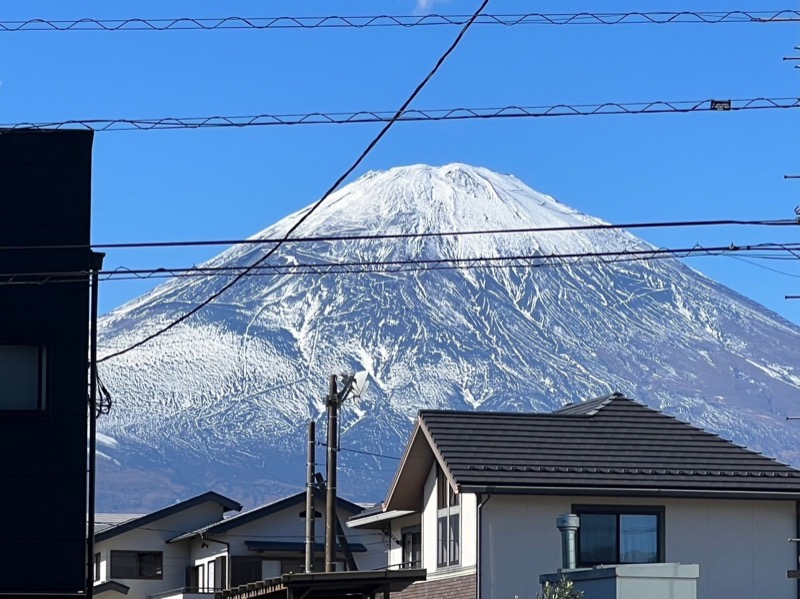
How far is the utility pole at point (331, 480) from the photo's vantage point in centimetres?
3058

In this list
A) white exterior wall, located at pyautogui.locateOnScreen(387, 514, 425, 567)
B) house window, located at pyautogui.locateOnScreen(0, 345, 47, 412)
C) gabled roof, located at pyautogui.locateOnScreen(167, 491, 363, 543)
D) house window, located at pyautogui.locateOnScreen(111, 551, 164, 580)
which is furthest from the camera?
house window, located at pyautogui.locateOnScreen(111, 551, 164, 580)

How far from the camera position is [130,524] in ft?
187

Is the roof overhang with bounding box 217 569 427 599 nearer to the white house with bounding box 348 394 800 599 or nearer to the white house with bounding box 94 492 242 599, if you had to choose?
the white house with bounding box 348 394 800 599

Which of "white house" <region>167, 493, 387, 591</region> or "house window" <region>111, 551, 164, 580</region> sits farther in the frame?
"house window" <region>111, 551, 164, 580</region>

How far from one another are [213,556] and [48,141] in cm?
3344

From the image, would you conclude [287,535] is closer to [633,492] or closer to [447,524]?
[447,524]

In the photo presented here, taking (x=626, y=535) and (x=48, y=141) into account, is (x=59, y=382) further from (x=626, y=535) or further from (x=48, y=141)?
(x=626, y=535)

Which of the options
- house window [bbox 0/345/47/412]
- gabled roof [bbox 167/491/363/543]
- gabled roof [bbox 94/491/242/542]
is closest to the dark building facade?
house window [bbox 0/345/47/412]

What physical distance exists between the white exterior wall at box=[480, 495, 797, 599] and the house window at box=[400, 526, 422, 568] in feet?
14.8

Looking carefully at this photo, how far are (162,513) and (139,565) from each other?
6.55 ft

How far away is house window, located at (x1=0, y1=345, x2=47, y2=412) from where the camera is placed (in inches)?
838

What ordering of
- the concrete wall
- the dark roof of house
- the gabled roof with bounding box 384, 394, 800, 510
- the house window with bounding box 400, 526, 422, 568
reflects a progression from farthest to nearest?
the dark roof of house, the concrete wall, the house window with bounding box 400, 526, 422, 568, the gabled roof with bounding box 384, 394, 800, 510

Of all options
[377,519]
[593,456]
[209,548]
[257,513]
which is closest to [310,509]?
[377,519]

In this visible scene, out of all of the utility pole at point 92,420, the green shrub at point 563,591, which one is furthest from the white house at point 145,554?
the green shrub at point 563,591
